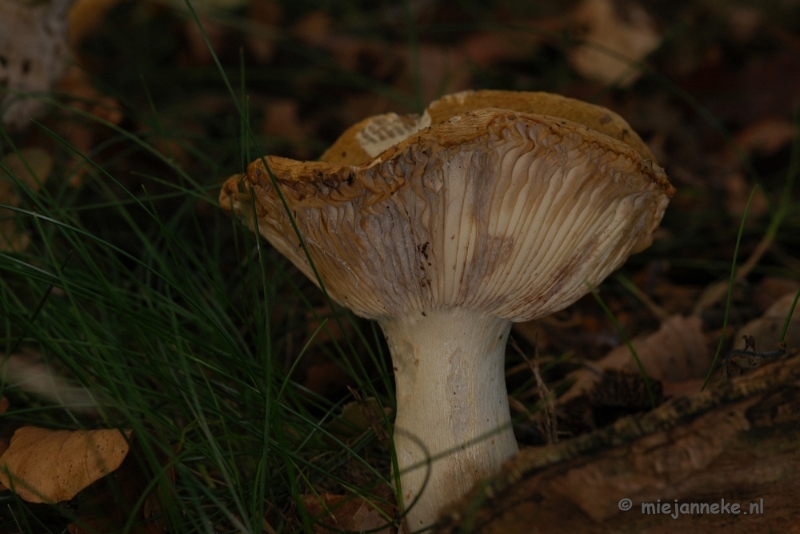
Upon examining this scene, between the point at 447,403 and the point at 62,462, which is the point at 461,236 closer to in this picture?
the point at 447,403

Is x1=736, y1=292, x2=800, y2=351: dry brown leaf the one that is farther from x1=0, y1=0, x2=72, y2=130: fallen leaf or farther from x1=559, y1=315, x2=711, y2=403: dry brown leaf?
x1=0, y1=0, x2=72, y2=130: fallen leaf

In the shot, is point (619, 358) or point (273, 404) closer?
point (273, 404)

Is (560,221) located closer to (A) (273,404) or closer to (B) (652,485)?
(B) (652,485)

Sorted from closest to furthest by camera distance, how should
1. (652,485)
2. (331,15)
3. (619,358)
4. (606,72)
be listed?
(652,485)
(619,358)
(606,72)
(331,15)

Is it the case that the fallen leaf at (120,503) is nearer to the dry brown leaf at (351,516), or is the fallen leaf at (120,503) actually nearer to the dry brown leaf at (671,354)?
the dry brown leaf at (351,516)

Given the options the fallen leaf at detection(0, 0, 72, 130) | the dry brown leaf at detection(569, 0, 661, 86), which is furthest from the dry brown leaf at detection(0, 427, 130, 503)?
the dry brown leaf at detection(569, 0, 661, 86)

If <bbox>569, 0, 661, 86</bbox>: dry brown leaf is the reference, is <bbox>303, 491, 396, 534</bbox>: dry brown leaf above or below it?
below

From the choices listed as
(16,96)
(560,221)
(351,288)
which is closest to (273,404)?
(351,288)
